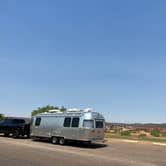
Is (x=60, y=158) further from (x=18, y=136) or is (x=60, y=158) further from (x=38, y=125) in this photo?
(x=18, y=136)

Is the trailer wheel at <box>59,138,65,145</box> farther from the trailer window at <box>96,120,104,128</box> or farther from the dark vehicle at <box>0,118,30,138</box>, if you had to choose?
the dark vehicle at <box>0,118,30,138</box>

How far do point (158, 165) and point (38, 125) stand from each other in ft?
51.0

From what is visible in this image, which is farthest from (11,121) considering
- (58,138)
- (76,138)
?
(76,138)

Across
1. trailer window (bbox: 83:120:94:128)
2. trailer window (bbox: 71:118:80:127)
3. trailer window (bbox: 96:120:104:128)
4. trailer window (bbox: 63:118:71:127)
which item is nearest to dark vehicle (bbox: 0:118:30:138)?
trailer window (bbox: 63:118:71:127)

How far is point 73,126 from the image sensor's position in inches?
1048

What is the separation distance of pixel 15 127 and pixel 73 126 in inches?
367

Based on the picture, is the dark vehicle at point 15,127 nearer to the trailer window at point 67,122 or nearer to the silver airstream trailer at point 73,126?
the silver airstream trailer at point 73,126

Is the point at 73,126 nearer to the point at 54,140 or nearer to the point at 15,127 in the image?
the point at 54,140

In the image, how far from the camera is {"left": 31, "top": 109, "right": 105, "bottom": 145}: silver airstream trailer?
2578 cm

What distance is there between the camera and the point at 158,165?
647 inches

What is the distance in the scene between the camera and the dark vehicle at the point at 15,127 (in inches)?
1319

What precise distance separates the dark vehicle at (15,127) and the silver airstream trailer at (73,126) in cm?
413

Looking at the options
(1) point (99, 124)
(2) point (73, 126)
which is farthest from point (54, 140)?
(1) point (99, 124)

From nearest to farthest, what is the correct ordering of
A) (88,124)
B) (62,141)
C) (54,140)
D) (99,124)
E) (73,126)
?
(88,124), (99,124), (73,126), (62,141), (54,140)
